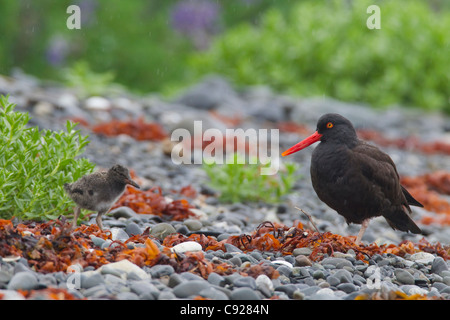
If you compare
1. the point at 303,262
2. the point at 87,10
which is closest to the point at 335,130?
the point at 303,262

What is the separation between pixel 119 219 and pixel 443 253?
2.28m

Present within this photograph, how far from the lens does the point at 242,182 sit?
5.56 m

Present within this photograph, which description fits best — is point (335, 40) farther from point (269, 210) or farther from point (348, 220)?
point (348, 220)

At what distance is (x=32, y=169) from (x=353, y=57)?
32.2ft

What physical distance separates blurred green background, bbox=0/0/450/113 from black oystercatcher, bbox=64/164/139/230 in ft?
24.7

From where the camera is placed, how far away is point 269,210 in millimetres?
5543

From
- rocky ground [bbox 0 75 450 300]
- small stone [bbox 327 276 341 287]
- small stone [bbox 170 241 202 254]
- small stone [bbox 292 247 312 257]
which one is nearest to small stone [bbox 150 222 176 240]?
rocky ground [bbox 0 75 450 300]

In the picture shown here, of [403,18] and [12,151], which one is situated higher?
[403,18]

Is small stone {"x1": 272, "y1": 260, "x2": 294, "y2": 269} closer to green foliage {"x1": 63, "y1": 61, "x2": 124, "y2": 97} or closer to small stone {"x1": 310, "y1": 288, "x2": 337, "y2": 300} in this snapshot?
small stone {"x1": 310, "y1": 288, "x2": 337, "y2": 300}

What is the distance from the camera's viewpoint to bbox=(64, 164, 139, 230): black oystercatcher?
355cm

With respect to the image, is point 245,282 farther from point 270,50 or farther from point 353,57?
point 270,50

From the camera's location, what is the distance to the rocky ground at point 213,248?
283 centimetres

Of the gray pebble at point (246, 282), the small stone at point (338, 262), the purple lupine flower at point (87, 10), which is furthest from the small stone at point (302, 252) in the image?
the purple lupine flower at point (87, 10)
